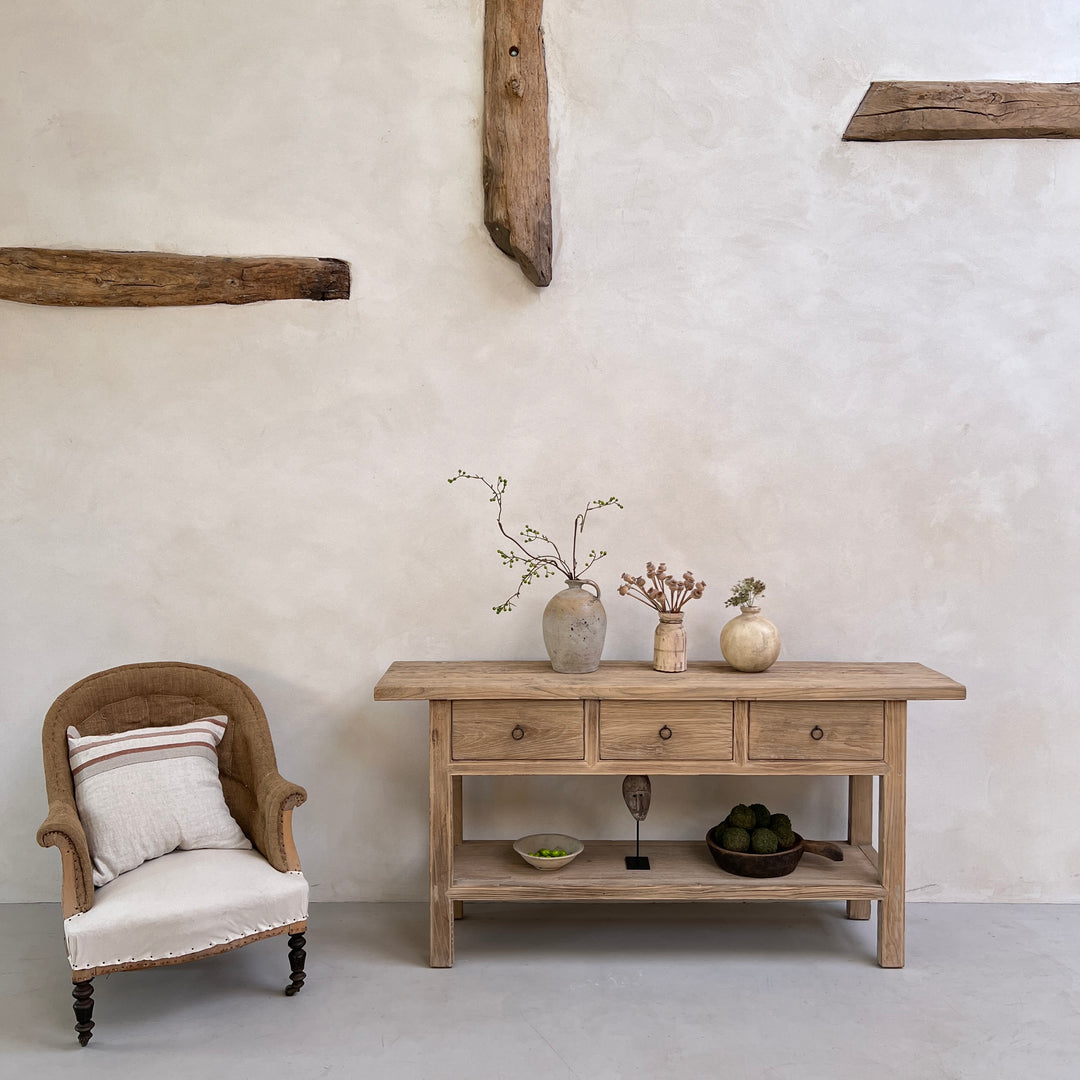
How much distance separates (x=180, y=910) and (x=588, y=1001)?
111 centimetres

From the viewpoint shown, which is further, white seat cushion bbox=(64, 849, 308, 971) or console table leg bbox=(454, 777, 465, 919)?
console table leg bbox=(454, 777, 465, 919)

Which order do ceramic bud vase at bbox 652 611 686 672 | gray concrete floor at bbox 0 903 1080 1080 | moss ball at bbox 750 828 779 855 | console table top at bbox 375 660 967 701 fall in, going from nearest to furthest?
1. gray concrete floor at bbox 0 903 1080 1080
2. console table top at bbox 375 660 967 701
3. moss ball at bbox 750 828 779 855
4. ceramic bud vase at bbox 652 611 686 672

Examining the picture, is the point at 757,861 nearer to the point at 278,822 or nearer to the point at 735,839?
the point at 735,839

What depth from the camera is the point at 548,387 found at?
3.18 metres

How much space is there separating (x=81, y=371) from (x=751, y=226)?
7.70ft

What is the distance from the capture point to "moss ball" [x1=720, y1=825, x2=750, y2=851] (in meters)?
2.79

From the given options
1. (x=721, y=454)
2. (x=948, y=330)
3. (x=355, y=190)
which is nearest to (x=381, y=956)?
(x=721, y=454)

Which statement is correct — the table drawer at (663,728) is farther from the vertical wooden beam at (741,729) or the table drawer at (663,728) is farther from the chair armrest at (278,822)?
the chair armrest at (278,822)

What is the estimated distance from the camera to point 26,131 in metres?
3.14

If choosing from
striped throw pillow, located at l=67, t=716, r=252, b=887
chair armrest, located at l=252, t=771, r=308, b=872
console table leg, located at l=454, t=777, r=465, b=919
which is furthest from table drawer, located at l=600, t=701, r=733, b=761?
striped throw pillow, located at l=67, t=716, r=252, b=887

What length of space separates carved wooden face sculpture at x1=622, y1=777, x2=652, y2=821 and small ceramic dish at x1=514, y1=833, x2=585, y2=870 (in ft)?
0.69

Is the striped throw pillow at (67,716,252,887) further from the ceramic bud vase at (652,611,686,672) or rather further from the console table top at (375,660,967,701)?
the ceramic bud vase at (652,611,686,672)

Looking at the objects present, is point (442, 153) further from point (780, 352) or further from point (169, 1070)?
point (169, 1070)

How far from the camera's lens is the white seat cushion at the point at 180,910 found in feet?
7.64
